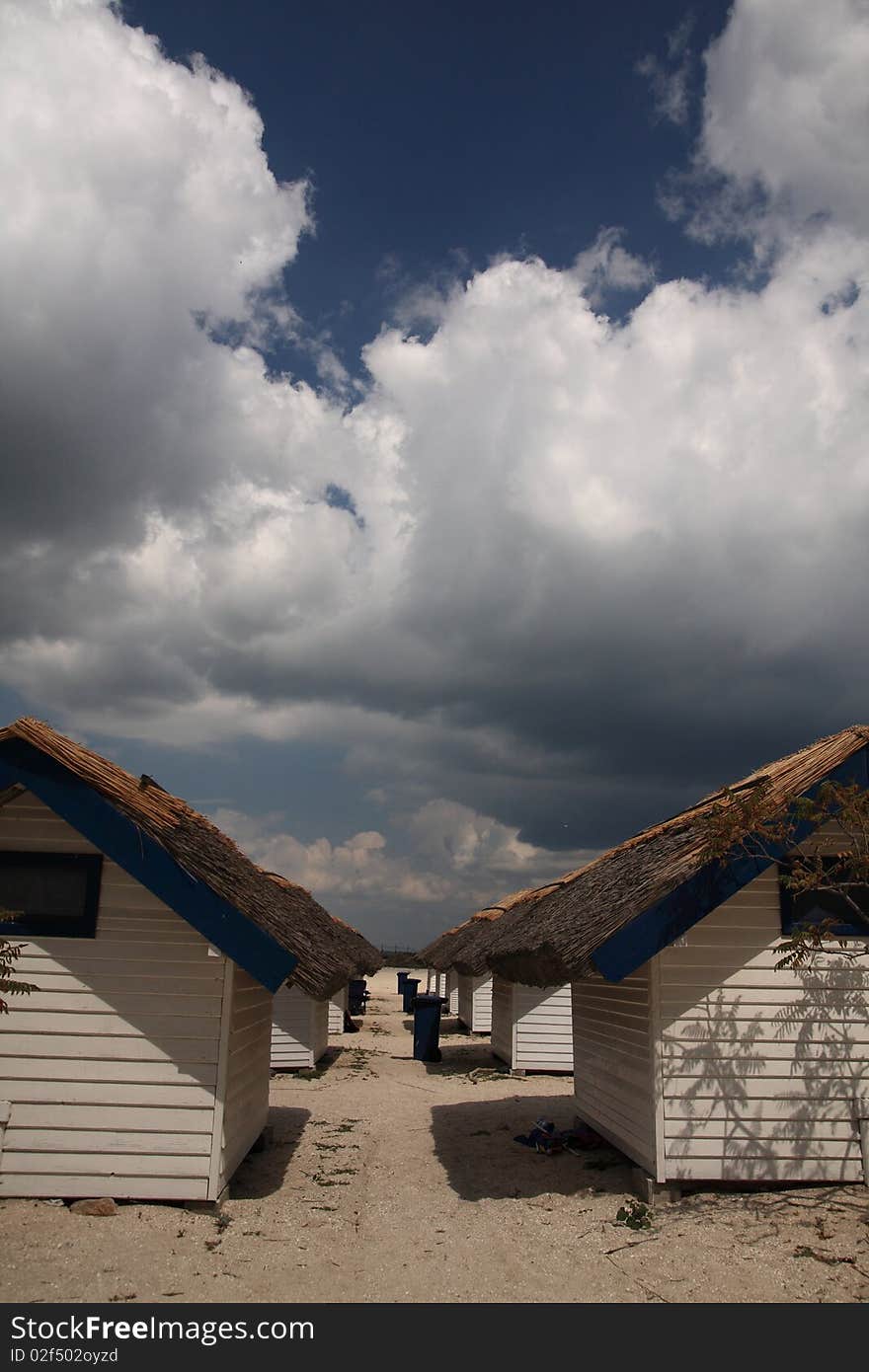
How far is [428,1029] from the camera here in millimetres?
20766

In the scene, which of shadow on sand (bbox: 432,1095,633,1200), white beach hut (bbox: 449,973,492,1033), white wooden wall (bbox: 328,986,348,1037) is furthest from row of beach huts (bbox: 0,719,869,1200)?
white beach hut (bbox: 449,973,492,1033)

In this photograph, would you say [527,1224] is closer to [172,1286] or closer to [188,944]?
[172,1286]

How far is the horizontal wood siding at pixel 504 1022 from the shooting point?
19.0 m

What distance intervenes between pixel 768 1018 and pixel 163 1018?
5691 millimetres

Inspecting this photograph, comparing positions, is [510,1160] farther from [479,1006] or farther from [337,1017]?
[479,1006]

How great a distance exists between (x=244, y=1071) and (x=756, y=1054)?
5143 mm

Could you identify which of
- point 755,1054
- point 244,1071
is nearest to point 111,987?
point 244,1071

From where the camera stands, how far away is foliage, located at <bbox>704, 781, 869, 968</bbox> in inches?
297

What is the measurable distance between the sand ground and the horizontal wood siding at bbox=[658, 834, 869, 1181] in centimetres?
37

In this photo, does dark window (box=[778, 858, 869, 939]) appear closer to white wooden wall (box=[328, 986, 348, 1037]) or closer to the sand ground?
the sand ground

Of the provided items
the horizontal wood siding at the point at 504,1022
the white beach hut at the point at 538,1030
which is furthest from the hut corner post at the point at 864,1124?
the white beach hut at the point at 538,1030

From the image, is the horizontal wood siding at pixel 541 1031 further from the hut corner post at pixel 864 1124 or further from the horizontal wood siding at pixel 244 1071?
the hut corner post at pixel 864 1124

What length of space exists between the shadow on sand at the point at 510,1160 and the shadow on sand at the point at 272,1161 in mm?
1962
